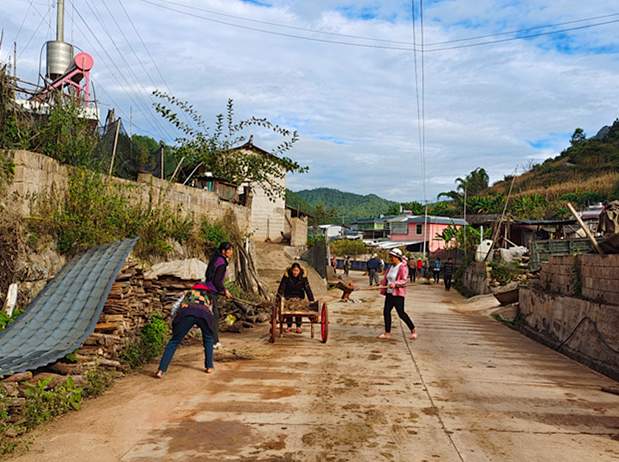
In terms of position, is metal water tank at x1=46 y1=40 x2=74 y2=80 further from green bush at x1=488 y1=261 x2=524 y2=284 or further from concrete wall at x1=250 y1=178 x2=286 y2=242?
green bush at x1=488 y1=261 x2=524 y2=284

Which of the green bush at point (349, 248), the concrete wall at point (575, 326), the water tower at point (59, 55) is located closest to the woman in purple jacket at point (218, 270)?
the concrete wall at point (575, 326)

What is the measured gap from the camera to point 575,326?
8.98m

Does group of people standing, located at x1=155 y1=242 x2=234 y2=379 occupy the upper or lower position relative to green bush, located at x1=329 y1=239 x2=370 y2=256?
lower

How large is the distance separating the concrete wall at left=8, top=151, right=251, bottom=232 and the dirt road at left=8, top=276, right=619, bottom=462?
382cm

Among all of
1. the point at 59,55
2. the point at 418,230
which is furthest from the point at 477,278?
the point at 418,230

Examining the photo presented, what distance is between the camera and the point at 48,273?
826cm

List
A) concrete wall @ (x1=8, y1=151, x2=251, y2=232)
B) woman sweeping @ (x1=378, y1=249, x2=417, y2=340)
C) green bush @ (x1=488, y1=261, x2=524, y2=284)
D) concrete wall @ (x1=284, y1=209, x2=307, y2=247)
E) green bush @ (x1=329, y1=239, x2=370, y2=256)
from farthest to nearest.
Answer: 1. green bush @ (x1=329, y1=239, x2=370, y2=256)
2. concrete wall @ (x1=284, y1=209, x2=307, y2=247)
3. green bush @ (x1=488, y1=261, x2=524, y2=284)
4. woman sweeping @ (x1=378, y1=249, x2=417, y2=340)
5. concrete wall @ (x1=8, y1=151, x2=251, y2=232)

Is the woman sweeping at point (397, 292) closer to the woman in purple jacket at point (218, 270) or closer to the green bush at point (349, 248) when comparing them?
the woman in purple jacket at point (218, 270)

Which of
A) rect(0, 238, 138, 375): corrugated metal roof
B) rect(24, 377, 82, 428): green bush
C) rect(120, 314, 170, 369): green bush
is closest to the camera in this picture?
rect(24, 377, 82, 428): green bush

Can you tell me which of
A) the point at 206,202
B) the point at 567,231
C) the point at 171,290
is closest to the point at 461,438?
the point at 171,290

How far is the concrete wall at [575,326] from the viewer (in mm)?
7504

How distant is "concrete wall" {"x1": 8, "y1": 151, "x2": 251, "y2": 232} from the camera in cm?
816

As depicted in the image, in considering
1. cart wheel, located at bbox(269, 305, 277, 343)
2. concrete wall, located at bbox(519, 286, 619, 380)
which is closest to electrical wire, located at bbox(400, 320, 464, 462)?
cart wheel, located at bbox(269, 305, 277, 343)

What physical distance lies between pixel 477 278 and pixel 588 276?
15595 mm
